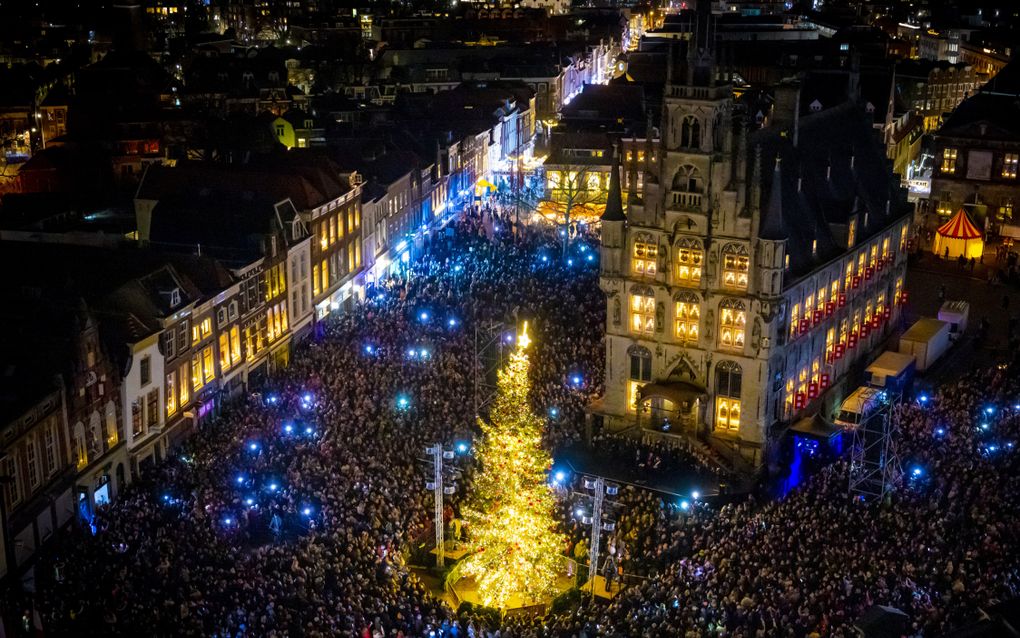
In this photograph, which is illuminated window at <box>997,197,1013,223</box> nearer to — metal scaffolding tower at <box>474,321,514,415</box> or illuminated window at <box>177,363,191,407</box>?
metal scaffolding tower at <box>474,321,514,415</box>

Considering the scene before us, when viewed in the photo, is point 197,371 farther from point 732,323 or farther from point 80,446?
point 732,323

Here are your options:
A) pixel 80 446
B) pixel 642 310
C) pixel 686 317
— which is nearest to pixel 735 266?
pixel 686 317

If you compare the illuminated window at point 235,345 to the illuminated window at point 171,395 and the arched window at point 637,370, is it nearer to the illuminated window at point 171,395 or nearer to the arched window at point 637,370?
the illuminated window at point 171,395

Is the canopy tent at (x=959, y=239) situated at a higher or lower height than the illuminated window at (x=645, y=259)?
lower

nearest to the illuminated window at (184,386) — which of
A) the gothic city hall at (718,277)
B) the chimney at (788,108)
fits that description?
the gothic city hall at (718,277)

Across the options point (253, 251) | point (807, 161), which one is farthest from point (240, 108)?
point (807, 161)

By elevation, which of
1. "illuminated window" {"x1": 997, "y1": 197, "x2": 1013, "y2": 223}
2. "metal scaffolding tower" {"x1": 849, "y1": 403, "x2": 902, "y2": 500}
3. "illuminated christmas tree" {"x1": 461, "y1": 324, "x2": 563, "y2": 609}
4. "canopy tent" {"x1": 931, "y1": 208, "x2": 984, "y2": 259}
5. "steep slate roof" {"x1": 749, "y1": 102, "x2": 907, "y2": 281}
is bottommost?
"illuminated christmas tree" {"x1": 461, "y1": 324, "x2": 563, "y2": 609}

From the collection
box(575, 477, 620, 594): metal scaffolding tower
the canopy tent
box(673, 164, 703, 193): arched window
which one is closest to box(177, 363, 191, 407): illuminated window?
box(575, 477, 620, 594): metal scaffolding tower
